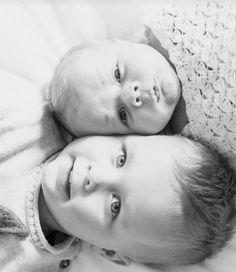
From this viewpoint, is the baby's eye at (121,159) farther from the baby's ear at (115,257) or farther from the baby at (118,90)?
the baby's ear at (115,257)

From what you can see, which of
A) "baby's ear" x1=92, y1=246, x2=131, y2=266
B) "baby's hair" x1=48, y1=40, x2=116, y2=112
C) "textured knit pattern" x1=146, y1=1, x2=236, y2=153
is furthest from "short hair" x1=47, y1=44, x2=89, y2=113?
"baby's ear" x1=92, y1=246, x2=131, y2=266

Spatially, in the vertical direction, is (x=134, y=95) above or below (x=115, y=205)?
above

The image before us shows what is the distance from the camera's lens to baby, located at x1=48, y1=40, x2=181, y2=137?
107 cm

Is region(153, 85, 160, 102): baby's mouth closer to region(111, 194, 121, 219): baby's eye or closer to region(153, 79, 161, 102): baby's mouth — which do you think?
region(153, 79, 161, 102): baby's mouth

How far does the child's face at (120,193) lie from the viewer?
100 cm

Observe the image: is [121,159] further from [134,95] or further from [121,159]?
[134,95]

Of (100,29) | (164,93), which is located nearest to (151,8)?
(100,29)

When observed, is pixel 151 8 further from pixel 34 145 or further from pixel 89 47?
pixel 34 145

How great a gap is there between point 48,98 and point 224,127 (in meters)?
0.41

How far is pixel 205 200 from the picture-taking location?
102 cm

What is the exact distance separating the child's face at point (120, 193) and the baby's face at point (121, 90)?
39 millimetres

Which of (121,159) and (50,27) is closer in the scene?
(121,159)

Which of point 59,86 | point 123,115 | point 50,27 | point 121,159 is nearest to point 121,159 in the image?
point 121,159

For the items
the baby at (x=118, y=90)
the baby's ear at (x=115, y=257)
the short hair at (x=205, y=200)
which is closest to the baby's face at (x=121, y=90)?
the baby at (x=118, y=90)
